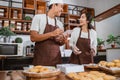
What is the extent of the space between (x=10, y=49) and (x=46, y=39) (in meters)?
2.17

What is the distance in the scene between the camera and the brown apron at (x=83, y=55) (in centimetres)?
192

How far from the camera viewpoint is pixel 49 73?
0.93 meters

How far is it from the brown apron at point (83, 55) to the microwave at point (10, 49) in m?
1.95

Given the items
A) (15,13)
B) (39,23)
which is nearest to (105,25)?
(15,13)

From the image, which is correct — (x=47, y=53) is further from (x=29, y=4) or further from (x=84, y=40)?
(x=29, y=4)

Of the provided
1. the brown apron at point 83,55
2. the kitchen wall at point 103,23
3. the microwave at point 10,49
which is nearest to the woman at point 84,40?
the brown apron at point 83,55

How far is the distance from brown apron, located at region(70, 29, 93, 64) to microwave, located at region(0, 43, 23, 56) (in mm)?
1953

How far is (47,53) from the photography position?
1656 millimetres

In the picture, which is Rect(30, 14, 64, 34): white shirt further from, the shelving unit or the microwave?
the shelving unit

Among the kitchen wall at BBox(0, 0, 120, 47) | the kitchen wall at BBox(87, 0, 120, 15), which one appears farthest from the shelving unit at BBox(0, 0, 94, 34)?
the kitchen wall at BBox(87, 0, 120, 15)

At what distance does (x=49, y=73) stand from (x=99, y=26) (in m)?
4.55

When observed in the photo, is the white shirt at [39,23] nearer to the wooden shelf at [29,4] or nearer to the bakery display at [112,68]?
the bakery display at [112,68]

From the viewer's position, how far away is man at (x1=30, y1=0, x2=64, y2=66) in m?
1.62

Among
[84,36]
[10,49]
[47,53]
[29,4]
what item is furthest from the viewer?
[29,4]
